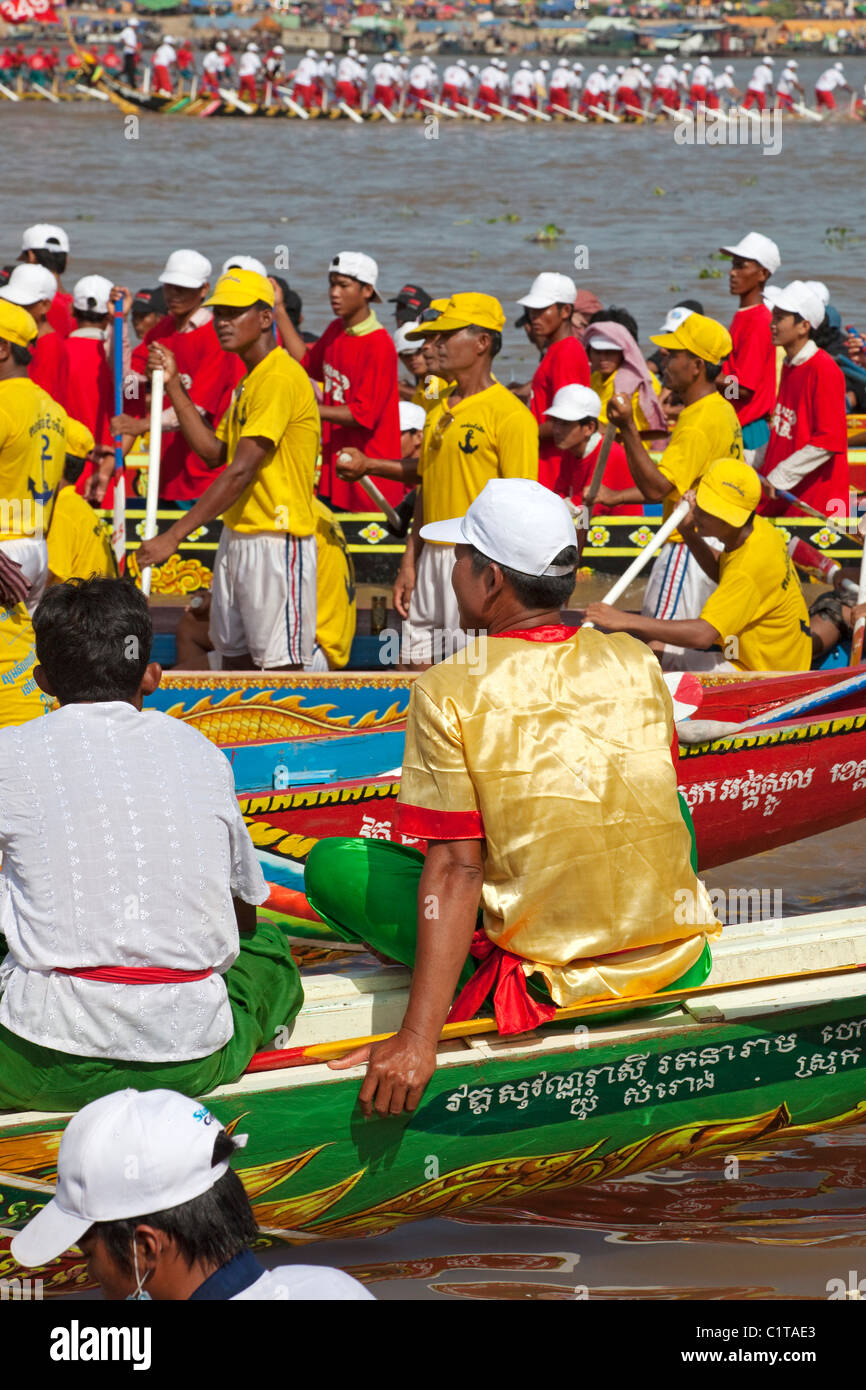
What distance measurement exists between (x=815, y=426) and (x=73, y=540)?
4.16 m

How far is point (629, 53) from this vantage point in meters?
71.9

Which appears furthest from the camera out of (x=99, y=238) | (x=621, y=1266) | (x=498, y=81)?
(x=498, y=81)

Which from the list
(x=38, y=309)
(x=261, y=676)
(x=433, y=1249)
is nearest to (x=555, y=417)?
(x=261, y=676)

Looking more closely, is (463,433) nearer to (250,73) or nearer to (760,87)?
(250,73)

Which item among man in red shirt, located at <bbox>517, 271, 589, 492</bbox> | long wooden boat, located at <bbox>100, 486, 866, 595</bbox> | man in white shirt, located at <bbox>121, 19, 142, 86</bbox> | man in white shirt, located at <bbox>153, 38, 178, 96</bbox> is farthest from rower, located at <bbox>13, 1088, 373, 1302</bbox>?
man in white shirt, located at <bbox>121, 19, 142, 86</bbox>

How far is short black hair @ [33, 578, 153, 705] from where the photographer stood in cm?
334

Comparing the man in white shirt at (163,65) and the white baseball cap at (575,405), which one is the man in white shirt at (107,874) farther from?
the man in white shirt at (163,65)

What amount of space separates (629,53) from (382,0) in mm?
25231

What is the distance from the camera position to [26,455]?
19.3ft

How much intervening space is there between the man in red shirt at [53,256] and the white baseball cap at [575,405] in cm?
322

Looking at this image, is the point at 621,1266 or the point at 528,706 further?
the point at 621,1266

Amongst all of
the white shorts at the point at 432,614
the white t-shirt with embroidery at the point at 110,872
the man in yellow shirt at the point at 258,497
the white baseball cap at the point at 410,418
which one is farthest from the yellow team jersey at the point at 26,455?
the white baseball cap at the point at 410,418

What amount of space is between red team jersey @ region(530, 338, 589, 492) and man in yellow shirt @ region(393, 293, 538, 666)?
1832mm

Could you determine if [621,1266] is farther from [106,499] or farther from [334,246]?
[334,246]
